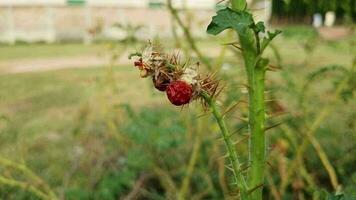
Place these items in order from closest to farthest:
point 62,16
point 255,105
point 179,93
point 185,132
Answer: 1. point 179,93
2. point 255,105
3. point 185,132
4. point 62,16

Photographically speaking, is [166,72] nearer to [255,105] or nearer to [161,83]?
[161,83]

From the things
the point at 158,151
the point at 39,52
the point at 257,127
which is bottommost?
the point at 39,52

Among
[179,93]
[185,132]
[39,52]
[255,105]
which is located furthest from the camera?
[39,52]

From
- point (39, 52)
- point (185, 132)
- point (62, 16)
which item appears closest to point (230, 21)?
point (185, 132)

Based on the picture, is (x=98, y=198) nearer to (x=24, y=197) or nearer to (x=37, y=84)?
(x=24, y=197)

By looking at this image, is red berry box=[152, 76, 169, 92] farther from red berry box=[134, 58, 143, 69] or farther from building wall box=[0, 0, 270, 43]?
building wall box=[0, 0, 270, 43]

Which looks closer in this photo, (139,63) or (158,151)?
(139,63)

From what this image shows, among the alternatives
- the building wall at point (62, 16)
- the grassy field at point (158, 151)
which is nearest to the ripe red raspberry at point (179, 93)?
the grassy field at point (158, 151)

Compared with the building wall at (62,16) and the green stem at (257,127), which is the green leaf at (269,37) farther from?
the building wall at (62,16)
